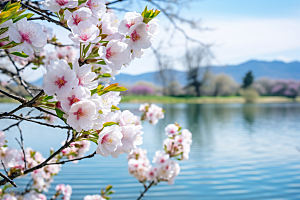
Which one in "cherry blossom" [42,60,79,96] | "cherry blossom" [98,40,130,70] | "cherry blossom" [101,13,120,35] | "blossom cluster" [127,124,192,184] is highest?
"cherry blossom" [101,13,120,35]

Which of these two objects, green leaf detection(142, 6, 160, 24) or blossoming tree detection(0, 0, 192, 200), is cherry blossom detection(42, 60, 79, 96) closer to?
blossoming tree detection(0, 0, 192, 200)

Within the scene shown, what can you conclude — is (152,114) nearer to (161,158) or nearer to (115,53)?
(161,158)

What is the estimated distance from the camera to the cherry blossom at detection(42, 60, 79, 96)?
1.80ft

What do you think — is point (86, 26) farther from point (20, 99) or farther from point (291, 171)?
point (291, 171)

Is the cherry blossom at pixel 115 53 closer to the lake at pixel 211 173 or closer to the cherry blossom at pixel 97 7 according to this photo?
the cherry blossom at pixel 97 7

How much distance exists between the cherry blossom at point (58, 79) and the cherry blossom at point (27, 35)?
0.32 feet

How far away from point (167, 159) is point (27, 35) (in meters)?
1.79

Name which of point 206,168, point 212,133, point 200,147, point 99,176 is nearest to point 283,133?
point 212,133

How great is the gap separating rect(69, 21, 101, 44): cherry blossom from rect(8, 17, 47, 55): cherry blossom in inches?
3.7

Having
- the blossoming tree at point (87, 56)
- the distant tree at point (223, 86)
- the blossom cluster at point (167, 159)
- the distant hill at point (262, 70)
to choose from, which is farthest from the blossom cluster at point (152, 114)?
the distant hill at point (262, 70)

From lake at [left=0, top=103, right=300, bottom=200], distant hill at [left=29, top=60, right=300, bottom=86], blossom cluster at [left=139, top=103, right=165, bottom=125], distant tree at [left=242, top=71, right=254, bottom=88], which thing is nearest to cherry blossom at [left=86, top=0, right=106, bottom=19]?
blossom cluster at [left=139, top=103, right=165, bottom=125]

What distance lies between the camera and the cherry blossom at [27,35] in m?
0.58

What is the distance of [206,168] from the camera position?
18.2ft

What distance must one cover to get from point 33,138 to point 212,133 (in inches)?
253
